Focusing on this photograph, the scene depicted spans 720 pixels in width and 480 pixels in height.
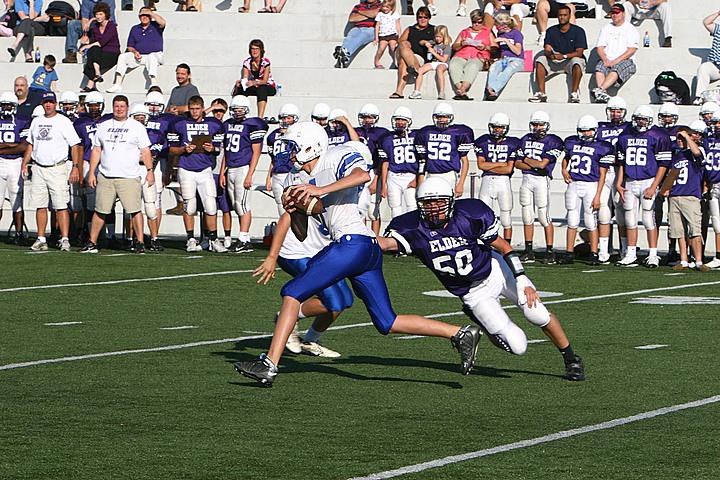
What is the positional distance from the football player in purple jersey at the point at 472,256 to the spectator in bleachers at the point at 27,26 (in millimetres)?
15786

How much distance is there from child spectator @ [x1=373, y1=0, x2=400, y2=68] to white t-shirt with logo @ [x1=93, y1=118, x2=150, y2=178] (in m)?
6.17

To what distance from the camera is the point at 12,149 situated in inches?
651

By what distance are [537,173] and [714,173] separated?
203cm

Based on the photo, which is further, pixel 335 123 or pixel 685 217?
pixel 335 123

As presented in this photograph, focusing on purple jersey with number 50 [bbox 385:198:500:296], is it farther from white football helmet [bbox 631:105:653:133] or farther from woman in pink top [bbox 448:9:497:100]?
woman in pink top [bbox 448:9:497:100]

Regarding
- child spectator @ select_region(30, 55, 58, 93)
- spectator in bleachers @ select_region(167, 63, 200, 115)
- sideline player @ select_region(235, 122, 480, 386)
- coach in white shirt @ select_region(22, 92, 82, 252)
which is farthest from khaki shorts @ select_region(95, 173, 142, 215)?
sideline player @ select_region(235, 122, 480, 386)

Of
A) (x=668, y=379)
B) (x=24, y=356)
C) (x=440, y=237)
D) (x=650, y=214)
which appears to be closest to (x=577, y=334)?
(x=668, y=379)

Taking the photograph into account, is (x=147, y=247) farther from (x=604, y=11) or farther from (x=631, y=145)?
(x=604, y=11)

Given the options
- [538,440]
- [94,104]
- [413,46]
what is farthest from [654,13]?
[538,440]

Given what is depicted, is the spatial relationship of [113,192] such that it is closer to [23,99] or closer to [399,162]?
[399,162]

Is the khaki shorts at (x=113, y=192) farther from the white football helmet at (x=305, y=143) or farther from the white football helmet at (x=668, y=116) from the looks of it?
the white football helmet at (x=305, y=143)

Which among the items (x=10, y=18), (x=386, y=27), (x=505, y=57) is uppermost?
(x=10, y=18)

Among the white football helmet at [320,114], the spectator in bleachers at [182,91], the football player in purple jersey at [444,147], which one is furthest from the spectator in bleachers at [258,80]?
the football player in purple jersey at [444,147]

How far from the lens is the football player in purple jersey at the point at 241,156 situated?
16500 mm
